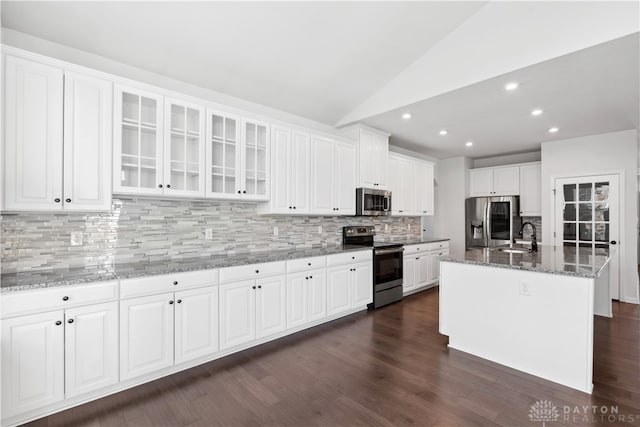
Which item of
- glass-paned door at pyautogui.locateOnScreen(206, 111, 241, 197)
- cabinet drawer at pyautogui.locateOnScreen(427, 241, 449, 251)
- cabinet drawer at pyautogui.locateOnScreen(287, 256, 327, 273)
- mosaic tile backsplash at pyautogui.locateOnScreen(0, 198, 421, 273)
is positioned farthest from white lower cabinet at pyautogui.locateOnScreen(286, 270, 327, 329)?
cabinet drawer at pyautogui.locateOnScreen(427, 241, 449, 251)

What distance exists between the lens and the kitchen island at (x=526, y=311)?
2.38 m

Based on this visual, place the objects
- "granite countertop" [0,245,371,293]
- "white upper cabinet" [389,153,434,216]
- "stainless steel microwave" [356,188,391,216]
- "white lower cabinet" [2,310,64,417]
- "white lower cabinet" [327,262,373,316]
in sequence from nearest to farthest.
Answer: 1. "white lower cabinet" [2,310,64,417]
2. "granite countertop" [0,245,371,293]
3. "white lower cabinet" [327,262,373,316]
4. "stainless steel microwave" [356,188,391,216]
5. "white upper cabinet" [389,153,434,216]

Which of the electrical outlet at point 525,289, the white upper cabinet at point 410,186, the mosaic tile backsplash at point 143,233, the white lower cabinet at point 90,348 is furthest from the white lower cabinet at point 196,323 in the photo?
the white upper cabinet at point 410,186

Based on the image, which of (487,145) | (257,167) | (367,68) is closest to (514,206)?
(487,145)

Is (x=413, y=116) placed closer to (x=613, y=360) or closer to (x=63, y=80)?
(x=613, y=360)

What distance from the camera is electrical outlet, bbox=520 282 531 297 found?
263 centimetres

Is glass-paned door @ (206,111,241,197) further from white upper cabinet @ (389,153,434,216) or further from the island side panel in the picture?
white upper cabinet @ (389,153,434,216)

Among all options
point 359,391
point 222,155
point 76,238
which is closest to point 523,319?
point 359,391

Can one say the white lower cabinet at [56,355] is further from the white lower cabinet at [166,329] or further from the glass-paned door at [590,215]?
the glass-paned door at [590,215]

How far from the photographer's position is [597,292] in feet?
13.2

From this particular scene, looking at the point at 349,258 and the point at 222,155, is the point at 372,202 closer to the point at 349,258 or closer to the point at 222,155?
the point at 349,258

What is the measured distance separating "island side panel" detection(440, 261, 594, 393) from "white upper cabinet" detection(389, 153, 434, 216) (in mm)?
2325

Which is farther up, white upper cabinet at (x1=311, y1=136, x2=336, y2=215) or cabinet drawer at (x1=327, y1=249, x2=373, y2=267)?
white upper cabinet at (x1=311, y1=136, x2=336, y2=215)

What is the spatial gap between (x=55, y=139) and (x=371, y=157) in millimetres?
3732
